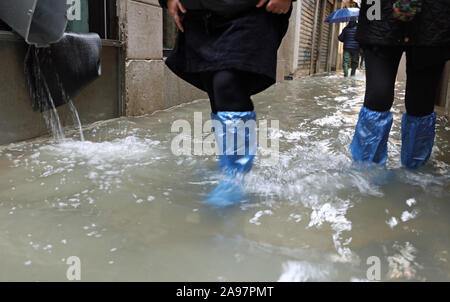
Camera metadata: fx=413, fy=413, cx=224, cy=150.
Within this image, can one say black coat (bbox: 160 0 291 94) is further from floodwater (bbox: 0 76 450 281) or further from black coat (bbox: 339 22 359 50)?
black coat (bbox: 339 22 359 50)

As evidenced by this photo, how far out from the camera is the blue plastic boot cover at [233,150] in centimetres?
188

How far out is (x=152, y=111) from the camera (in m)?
4.54

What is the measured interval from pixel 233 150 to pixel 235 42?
1.59 feet

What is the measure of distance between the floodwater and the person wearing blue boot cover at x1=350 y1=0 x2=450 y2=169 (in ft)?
0.52

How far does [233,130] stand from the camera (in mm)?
1872

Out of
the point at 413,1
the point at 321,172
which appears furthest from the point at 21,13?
the point at 413,1

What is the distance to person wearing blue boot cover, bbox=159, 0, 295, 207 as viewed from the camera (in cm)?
176

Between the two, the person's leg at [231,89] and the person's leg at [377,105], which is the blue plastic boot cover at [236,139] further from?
the person's leg at [377,105]

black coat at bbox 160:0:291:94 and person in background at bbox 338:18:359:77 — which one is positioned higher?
person in background at bbox 338:18:359:77

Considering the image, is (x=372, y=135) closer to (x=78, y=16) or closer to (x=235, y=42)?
(x=235, y=42)
